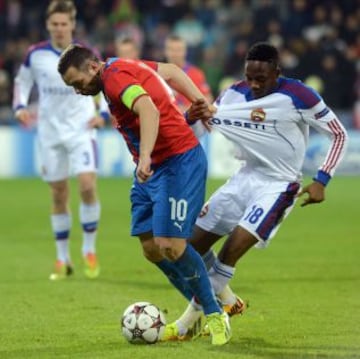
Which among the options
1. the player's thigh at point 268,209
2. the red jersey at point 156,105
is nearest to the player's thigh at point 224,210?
the player's thigh at point 268,209

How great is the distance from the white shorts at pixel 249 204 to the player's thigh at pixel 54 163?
3.52 meters

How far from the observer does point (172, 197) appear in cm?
720

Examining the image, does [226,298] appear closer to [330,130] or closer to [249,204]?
[249,204]

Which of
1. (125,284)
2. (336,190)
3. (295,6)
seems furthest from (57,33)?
(295,6)

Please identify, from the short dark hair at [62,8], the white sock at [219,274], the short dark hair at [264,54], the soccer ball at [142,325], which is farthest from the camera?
the short dark hair at [62,8]

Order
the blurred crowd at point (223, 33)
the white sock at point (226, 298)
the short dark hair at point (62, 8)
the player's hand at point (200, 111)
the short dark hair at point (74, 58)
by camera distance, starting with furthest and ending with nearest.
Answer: the blurred crowd at point (223, 33) < the short dark hair at point (62, 8) < the white sock at point (226, 298) < the player's hand at point (200, 111) < the short dark hair at point (74, 58)

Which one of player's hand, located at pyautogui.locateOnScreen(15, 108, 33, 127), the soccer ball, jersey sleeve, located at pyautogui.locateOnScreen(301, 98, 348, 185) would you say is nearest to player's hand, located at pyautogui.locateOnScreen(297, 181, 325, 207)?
jersey sleeve, located at pyautogui.locateOnScreen(301, 98, 348, 185)

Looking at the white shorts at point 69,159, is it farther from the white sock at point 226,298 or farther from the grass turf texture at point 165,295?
the white sock at point 226,298

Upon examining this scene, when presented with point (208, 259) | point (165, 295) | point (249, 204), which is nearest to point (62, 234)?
point (165, 295)

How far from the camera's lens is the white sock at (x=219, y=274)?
7.70 metres

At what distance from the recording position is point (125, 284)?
10.4m

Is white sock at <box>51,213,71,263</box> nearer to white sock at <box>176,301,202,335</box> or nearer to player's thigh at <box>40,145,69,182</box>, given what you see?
player's thigh at <box>40,145,69,182</box>

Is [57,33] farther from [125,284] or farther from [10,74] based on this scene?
[10,74]

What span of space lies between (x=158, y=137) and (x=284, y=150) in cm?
115
